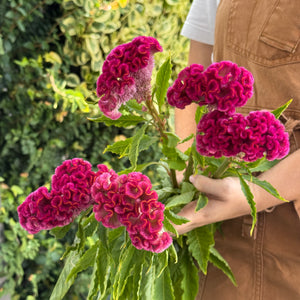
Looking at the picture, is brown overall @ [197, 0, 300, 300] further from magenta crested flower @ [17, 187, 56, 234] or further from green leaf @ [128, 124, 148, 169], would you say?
magenta crested flower @ [17, 187, 56, 234]

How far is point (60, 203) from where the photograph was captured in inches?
22.2

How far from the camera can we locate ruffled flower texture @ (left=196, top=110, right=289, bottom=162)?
0.54m

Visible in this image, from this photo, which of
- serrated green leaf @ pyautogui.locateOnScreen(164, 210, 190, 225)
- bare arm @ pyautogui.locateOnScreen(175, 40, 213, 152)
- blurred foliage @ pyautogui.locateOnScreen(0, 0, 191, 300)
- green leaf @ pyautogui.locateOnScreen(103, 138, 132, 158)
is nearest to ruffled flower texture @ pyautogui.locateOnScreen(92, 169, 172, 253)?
serrated green leaf @ pyautogui.locateOnScreen(164, 210, 190, 225)

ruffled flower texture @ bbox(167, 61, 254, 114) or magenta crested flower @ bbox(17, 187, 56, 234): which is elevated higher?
ruffled flower texture @ bbox(167, 61, 254, 114)

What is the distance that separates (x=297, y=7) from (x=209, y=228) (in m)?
0.53

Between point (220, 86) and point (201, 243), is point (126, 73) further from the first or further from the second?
point (201, 243)

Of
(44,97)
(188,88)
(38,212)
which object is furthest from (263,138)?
(44,97)

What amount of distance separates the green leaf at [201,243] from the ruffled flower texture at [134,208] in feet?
0.73

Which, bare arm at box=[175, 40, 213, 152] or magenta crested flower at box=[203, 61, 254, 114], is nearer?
magenta crested flower at box=[203, 61, 254, 114]

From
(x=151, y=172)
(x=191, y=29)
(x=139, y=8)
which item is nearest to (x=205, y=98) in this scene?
(x=191, y=29)

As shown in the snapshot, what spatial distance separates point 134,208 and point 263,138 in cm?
22

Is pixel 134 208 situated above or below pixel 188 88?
below

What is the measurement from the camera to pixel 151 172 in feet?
6.75

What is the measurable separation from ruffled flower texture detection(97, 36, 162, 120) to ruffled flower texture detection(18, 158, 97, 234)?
123 millimetres
